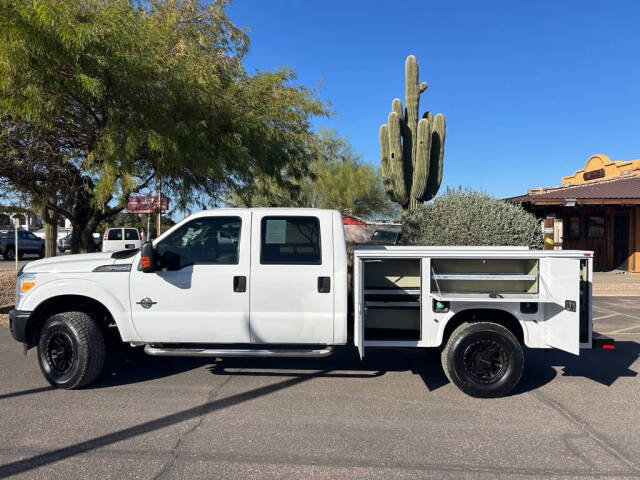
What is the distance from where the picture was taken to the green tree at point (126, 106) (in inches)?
249

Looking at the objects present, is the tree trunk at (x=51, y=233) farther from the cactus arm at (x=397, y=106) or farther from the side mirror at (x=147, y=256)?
the cactus arm at (x=397, y=106)

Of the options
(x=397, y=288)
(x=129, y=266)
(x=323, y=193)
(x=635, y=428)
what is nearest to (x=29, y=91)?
(x=129, y=266)

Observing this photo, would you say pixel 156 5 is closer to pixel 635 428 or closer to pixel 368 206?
pixel 635 428

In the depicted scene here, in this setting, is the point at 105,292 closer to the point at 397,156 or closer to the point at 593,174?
the point at 397,156

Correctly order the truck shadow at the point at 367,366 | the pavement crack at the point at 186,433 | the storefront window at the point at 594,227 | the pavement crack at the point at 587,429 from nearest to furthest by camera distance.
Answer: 1. the pavement crack at the point at 186,433
2. the pavement crack at the point at 587,429
3. the truck shadow at the point at 367,366
4. the storefront window at the point at 594,227

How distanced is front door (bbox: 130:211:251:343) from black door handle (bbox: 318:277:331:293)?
0.77 metres

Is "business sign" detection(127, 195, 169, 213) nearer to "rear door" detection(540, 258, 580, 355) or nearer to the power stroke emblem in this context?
the power stroke emblem

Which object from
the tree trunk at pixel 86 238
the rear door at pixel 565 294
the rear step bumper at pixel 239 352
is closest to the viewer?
the rear door at pixel 565 294

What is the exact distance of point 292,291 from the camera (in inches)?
192

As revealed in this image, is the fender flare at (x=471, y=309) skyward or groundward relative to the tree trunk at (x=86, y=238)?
groundward

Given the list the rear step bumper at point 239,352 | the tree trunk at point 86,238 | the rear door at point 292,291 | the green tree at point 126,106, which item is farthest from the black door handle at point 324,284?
the tree trunk at point 86,238

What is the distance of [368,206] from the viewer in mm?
29812

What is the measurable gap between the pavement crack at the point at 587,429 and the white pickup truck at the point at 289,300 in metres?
0.43

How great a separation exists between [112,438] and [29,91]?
484 cm
